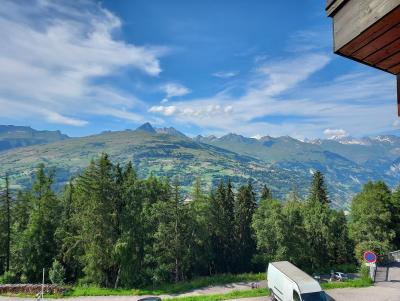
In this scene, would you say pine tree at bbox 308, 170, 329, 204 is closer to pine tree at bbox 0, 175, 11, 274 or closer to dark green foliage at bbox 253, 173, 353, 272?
dark green foliage at bbox 253, 173, 353, 272

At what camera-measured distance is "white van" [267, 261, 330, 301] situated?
22.0m

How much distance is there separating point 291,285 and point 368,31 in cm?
2262

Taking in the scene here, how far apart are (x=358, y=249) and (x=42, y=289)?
135 ft

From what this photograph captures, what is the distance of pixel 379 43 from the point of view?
A: 356 centimetres

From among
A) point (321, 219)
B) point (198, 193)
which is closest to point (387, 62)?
point (198, 193)

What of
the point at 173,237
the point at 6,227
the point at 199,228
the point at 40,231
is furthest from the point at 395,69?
the point at 6,227

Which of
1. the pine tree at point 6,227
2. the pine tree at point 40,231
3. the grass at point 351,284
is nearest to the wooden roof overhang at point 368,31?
the grass at point 351,284

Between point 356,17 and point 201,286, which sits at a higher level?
point 356,17

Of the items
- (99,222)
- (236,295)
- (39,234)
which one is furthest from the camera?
(39,234)

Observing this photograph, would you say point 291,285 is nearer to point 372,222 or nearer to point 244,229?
point 372,222

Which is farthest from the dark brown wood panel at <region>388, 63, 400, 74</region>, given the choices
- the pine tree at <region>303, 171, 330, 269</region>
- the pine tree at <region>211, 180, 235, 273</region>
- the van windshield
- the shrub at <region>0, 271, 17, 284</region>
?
the pine tree at <region>211, 180, 235, 273</region>

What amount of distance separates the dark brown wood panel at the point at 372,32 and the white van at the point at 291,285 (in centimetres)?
2140

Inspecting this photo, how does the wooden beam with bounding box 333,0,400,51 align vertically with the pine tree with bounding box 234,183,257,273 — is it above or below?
above

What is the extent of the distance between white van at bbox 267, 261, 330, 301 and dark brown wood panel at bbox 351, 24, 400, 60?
21.2 metres
